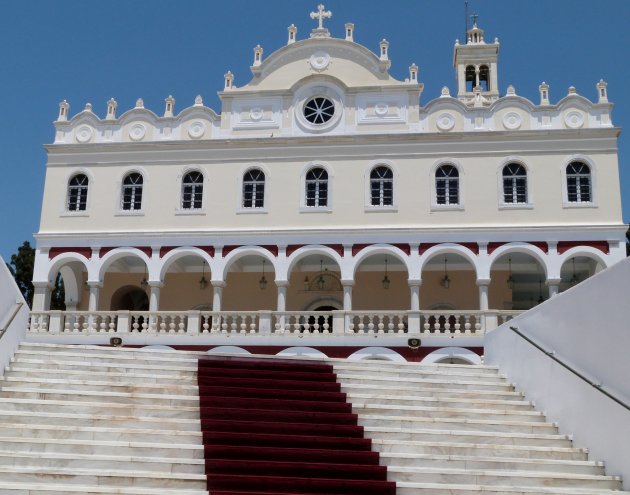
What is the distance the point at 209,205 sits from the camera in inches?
973

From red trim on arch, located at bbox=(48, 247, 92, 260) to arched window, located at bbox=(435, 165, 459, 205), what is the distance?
426 inches

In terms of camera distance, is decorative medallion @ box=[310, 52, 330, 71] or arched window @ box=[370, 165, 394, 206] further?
decorative medallion @ box=[310, 52, 330, 71]

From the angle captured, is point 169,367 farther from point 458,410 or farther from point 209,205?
point 209,205

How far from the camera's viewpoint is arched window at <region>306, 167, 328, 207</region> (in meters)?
24.5

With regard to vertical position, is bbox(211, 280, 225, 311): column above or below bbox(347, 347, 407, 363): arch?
above

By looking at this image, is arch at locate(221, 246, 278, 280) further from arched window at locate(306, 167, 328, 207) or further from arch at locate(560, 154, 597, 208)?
arch at locate(560, 154, 597, 208)

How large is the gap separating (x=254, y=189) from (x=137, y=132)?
14.3 ft

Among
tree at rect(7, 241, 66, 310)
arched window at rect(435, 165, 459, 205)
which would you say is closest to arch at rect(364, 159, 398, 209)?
arched window at rect(435, 165, 459, 205)

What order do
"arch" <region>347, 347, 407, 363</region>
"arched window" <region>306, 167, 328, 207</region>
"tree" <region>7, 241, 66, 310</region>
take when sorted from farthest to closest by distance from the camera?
"tree" <region>7, 241, 66, 310</region>
"arched window" <region>306, 167, 328, 207</region>
"arch" <region>347, 347, 407, 363</region>

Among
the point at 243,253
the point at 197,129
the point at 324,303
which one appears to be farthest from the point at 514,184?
the point at 197,129

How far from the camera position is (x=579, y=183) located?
23.5 metres

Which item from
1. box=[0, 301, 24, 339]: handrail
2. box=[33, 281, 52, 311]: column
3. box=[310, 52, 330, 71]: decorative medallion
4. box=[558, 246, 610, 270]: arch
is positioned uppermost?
box=[310, 52, 330, 71]: decorative medallion

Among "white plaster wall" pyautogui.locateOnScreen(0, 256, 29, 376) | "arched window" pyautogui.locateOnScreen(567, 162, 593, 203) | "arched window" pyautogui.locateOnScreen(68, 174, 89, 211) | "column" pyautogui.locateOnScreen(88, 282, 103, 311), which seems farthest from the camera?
"arched window" pyautogui.locateOnScreen(68, 174, 89, 211)

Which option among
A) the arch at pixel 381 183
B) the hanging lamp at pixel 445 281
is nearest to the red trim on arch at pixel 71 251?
the arch at pixel 381 183
